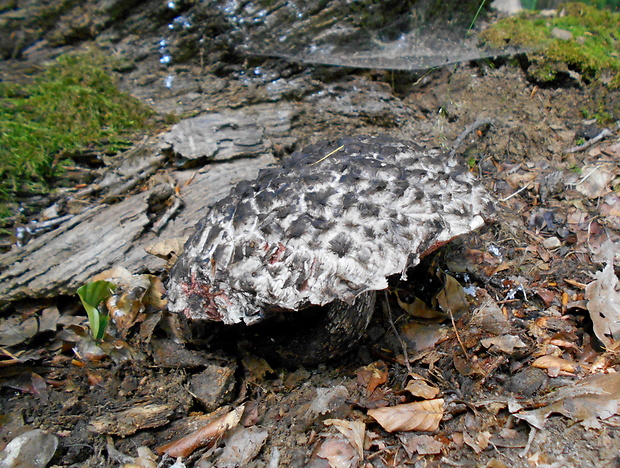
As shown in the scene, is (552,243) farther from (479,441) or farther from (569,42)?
(569,42)

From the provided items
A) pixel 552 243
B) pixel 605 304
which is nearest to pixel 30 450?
pixel 605 304

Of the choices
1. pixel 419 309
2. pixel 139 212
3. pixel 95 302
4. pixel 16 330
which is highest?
pixel 139 212

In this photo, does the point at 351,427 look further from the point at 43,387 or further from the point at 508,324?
the point at 43,387

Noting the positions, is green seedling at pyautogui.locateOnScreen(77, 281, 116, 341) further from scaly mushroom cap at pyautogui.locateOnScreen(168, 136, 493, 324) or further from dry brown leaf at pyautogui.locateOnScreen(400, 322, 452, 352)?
dry brown leaf at pyautogui.locateOnScreen(400, 322, 452, 352)

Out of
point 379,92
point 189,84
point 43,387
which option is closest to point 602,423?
point 43,387

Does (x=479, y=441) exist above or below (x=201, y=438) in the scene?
above

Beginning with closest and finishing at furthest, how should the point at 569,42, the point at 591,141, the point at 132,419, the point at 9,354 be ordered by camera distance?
1. the point at 132,419
2. the point at 9,354
3. the point at 591,141
4. the point at 569,42
